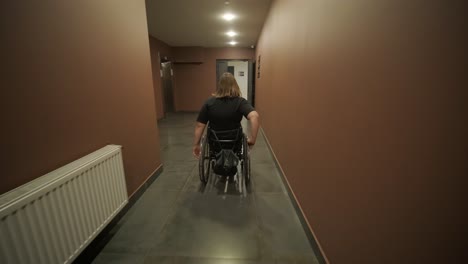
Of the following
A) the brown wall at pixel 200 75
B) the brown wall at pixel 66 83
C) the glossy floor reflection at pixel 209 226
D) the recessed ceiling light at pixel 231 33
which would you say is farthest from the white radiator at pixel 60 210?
the brown wall at pixel 200 75

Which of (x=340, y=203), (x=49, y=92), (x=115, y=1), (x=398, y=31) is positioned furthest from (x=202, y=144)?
(x=398, y=31)

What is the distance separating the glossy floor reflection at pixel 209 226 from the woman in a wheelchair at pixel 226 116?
54 centimetres

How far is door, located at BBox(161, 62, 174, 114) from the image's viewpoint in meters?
6.83

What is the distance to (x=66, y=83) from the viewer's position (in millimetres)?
1225

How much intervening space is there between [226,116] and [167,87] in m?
6.00

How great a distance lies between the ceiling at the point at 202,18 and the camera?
3404mm

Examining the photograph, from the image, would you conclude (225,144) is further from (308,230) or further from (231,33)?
(231,33)

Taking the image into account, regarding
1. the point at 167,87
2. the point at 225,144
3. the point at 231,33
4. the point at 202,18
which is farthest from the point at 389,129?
the point at 167,87

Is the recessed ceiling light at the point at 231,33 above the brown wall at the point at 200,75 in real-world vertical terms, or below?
above

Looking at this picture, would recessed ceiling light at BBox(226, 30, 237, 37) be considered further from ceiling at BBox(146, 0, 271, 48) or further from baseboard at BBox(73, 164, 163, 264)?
baseboard at BBox(73, 164, 163, 264)

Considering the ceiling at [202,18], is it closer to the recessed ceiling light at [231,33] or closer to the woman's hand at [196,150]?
the recessed ceiling light at [231,33]

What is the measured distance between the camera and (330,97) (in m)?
1.17

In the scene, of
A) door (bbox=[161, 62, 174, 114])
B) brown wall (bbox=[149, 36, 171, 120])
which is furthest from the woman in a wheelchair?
door (bbox=[161, 62, 174, 114])

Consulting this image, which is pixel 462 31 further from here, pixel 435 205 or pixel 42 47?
pixel 42 47
